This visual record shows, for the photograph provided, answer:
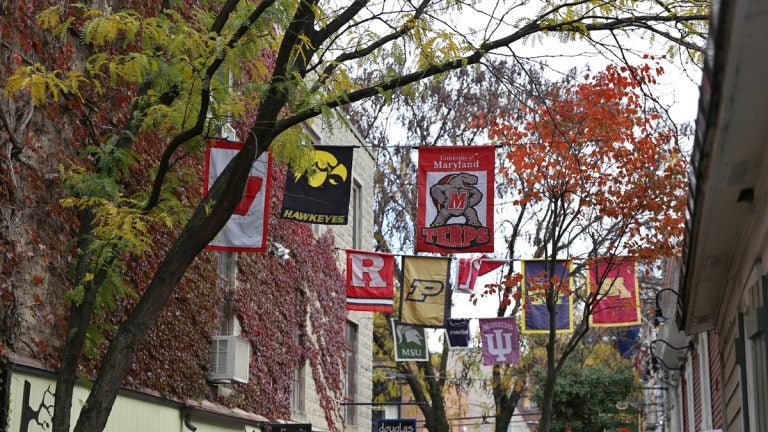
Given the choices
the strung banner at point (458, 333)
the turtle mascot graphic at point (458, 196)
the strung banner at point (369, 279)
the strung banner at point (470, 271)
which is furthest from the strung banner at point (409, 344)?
the turtle mascot graphic at point (458, 196)

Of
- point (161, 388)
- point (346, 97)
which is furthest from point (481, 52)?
point (161, 388)

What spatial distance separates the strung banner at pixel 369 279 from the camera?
2269 cm

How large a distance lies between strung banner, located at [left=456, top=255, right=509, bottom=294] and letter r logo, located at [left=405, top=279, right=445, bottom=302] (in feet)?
11.2

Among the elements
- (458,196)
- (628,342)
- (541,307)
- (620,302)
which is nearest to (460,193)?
(458,196)

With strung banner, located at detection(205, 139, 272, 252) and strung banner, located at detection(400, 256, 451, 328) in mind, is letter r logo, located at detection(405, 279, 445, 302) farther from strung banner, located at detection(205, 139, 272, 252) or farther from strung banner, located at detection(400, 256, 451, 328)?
strung banner, located at detection(205, 139, 272, 252)

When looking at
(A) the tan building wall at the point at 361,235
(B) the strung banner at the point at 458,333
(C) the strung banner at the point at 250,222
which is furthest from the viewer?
(B) the strung banner at the point at 458,333

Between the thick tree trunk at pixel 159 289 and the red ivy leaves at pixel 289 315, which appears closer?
the thick tree trunk at pixel 159 289

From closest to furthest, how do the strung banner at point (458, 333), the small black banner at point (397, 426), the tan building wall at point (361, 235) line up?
the small black banner at point (397, 426), the tan building wall at point (361, 235), the strung banner at point (458, 333)

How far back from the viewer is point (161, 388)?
48.3ft

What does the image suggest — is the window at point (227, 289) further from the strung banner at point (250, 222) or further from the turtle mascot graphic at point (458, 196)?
the turtle mascot graphic at point (458, 196)

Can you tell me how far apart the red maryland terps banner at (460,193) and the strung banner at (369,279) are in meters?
6.17

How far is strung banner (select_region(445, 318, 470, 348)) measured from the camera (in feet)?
93.6

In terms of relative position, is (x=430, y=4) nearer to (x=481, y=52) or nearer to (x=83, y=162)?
(x=481, y=52)

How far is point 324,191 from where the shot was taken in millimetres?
16844
